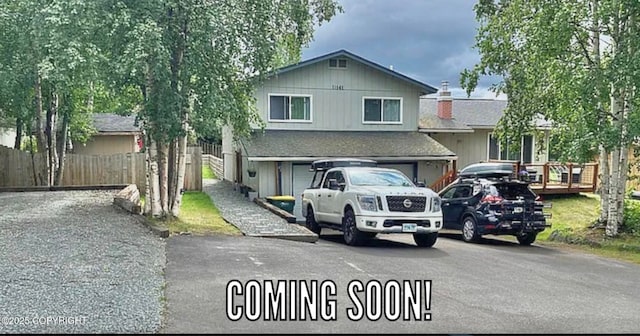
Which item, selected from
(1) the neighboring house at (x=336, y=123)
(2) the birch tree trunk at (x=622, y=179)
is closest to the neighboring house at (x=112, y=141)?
(1) the neighboring house at (x=336, y=123)

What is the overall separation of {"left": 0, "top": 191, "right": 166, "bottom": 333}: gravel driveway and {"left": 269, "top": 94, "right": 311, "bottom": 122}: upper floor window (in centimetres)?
1046

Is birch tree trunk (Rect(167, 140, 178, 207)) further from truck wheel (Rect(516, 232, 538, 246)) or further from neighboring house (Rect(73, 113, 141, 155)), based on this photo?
neighboring house (Rect(73, 113, 141, 155))

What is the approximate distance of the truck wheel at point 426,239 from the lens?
499 inches

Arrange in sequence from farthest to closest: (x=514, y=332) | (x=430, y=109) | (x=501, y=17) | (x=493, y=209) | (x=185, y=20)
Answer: (x=430, y=109) < (x=501, y=17) < (x=493, y=209) < (x=185, y=20) < (x=514, y=332)

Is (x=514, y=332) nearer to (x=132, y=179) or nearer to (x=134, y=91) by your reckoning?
(x=134, y=91)

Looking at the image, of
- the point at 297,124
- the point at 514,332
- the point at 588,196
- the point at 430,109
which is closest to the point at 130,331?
the point at 514,332

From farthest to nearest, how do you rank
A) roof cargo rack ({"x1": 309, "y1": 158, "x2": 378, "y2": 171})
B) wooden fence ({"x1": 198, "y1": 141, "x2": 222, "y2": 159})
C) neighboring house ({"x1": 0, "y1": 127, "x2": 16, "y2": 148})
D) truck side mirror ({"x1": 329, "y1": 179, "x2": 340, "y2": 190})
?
wooden fence ({"x1": 198, "y1": 141, "x2": 222, "y2": 159}), neighboring house ({"x1": 0, "y1": 127, "x2": 16, "y2": 148}), roof cargo rack ({"x1": 309, "y1": 158, "x2": 378, "y2": 171}), truck side mirror ({"x1": 329, "y1": 179, "x2": 340, "y2": 190})

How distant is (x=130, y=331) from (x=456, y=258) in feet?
24.0

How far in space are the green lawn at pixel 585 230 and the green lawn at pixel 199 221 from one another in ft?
29.0

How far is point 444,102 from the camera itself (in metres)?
27.2

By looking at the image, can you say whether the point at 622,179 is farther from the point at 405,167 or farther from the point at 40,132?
the point at 40,132

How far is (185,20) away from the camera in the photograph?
1241cm

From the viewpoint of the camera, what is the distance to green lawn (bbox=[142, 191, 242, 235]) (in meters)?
13.0

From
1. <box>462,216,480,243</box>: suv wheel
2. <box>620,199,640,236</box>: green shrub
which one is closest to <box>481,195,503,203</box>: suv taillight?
<box>462,216,480,243</box>: suv wheel
